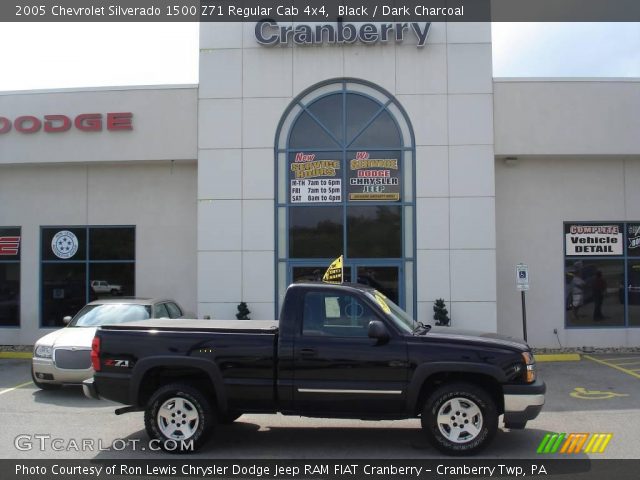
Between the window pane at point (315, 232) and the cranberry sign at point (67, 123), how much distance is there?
4.79 m

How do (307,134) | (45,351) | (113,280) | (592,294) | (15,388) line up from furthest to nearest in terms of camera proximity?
(113,280)
(592,294)
(307,134)
(15,388)
(45,351)

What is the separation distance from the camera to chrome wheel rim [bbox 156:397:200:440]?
696 cm

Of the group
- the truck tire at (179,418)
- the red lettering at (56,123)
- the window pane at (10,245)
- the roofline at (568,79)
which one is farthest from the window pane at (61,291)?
the roofline at (568,79)

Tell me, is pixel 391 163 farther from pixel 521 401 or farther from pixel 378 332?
pixel 521 401

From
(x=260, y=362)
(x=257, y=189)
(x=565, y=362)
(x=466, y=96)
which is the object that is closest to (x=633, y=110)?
(x=466, y=96)

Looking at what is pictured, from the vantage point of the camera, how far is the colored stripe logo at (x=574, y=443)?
23.3 feet

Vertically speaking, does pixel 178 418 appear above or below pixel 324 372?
below

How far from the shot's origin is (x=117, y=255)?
16312 millimetres

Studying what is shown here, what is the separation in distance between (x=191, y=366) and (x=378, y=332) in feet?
6.82

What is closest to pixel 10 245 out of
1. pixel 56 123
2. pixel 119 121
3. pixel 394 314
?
pixel 56 123

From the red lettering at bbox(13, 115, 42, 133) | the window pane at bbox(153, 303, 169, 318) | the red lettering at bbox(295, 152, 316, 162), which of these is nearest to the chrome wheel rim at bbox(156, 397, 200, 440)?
the window pane at bbox(153, 303, 169, 318)

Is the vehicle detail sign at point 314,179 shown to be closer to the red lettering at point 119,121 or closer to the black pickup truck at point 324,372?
the red lettering at point 119,121

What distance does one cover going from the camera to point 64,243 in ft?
54.0

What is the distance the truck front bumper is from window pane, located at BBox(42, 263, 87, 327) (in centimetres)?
1252
